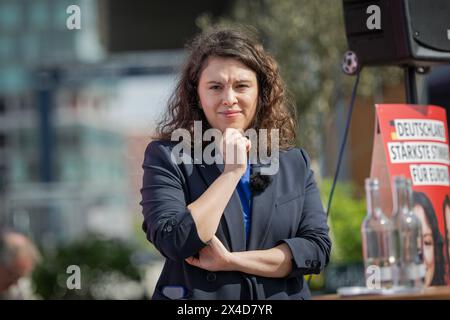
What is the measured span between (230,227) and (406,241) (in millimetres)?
493

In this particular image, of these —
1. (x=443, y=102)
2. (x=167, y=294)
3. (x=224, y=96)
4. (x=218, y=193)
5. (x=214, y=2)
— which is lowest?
(x=167, y=294)

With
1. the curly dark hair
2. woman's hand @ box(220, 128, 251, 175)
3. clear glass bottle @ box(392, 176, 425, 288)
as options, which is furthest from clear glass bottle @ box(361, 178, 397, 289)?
woman's hand @ box(220, 128, 251, 175)

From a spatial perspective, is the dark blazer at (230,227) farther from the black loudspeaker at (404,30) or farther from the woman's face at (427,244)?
the black loudspeaker at (404,30)

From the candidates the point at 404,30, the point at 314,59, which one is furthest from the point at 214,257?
the point at 314,59

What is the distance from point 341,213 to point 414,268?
7626mm

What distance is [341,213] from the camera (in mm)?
10156

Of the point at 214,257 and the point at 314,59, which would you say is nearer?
the point at 214,257

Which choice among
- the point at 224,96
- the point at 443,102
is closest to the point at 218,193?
the point at 224,96

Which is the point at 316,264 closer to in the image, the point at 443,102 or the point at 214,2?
the point at 443,102

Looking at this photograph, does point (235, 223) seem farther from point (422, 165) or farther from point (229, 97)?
point (422, 165)

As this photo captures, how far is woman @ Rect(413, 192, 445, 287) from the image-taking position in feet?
10.4

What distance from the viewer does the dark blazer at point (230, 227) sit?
2477mm

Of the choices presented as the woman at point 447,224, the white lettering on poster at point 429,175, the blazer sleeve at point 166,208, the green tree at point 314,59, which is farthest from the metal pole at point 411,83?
the green tree at point 314,59

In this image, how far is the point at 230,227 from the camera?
253cm
